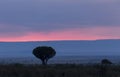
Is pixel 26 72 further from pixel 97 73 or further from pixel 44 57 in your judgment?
pixel 44 57

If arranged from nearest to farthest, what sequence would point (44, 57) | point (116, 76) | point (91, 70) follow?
point (116, 76) < point (91, 70) < point (44, 57)

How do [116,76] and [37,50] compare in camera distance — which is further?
[37,50]

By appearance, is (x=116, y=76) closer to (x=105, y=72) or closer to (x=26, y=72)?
(x=105, y=72)

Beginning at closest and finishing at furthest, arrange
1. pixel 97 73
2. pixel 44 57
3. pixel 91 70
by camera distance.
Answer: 1. pixel 97 73
2. pixel 91 70
3. pixel 44 57

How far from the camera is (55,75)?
107ft

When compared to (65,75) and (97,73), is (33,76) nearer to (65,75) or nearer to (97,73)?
(65,75)

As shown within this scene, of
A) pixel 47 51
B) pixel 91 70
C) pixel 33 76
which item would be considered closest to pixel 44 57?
pixel 47 51

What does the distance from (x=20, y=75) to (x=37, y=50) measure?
114 feet

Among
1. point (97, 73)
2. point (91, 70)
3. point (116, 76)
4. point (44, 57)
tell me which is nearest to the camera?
point (116, 76)

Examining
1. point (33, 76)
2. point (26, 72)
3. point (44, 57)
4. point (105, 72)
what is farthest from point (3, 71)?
point (44, 57)

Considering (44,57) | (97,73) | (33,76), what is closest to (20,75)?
(33,76)

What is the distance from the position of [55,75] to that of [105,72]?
3.43 metres

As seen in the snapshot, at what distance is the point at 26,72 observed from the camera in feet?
113

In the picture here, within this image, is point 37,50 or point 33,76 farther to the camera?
point 37,50
